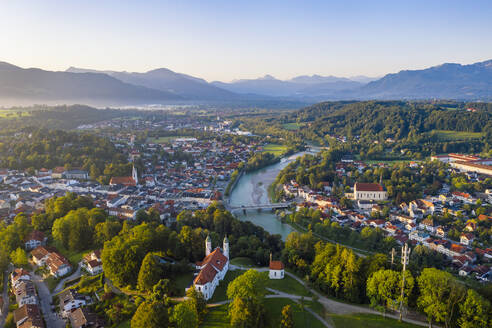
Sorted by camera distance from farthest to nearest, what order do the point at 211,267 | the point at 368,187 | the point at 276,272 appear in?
the point at 368,187 < the point at 276,272 < the point at 211,267

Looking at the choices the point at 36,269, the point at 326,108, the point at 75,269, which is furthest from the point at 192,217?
the point at 326,108

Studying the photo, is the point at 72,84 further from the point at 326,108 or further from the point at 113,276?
A: the point at 113,276

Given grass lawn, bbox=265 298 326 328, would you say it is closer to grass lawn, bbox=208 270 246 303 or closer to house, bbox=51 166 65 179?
grass lawn, bbox=208 270 246 303

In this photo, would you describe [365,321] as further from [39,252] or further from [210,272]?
[39,252]

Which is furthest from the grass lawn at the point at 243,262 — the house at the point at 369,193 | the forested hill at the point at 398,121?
the forested hill at the point at 398,121

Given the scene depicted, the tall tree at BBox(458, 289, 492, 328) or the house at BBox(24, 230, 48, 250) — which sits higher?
the tall tree at BBox(458, 289, 492, 328)

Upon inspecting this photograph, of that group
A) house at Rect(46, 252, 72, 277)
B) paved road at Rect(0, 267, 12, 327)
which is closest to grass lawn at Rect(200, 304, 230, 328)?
paved road at Rect(0, 267, 12, 327)

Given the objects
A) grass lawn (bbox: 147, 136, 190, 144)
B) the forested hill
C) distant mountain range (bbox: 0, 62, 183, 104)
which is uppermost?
distant mountain range (bbox: 0, 62, 183, 104)

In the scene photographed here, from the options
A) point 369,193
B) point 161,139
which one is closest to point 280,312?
point 369,193

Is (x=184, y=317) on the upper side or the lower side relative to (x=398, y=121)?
lower
